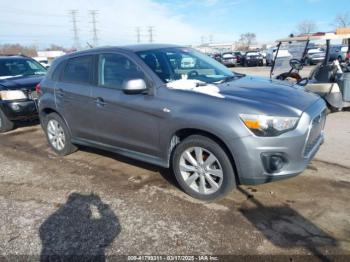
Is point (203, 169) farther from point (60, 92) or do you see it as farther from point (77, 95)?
point (60, 92)

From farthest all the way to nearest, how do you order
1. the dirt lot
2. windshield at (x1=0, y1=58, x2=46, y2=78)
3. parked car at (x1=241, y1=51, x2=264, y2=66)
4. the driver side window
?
parked car at (x1=241, y1=51, x2=264, y2=66) → windshield at (x1=0, y1=58, x2=46, y2=78) → the driver side window → the dirt lot

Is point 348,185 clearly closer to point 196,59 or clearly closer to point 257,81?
point 257,81

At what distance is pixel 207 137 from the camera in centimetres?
380

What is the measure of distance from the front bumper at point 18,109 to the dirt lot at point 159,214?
259 centimetres

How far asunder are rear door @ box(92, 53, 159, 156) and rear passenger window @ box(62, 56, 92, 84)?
0.87 ft

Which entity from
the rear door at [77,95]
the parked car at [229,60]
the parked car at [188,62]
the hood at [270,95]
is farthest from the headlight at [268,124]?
the parked car at [229,60]

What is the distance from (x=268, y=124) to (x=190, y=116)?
2.76ft

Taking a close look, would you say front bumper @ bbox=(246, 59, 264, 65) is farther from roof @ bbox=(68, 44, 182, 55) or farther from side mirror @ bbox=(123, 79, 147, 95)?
side mirror @ bbox=(123, 79, 147, 95)

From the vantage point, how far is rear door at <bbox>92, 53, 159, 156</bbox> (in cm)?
427

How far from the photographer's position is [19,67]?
348 inches

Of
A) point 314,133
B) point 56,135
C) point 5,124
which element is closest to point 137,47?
point 56,135

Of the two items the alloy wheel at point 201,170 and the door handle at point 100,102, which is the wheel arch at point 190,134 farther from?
the door handle at point 100,102

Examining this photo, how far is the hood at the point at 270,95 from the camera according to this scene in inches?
142

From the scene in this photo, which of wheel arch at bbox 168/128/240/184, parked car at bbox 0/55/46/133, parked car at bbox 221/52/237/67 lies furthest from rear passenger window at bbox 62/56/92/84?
parked car at bbox 221/52/237/67
